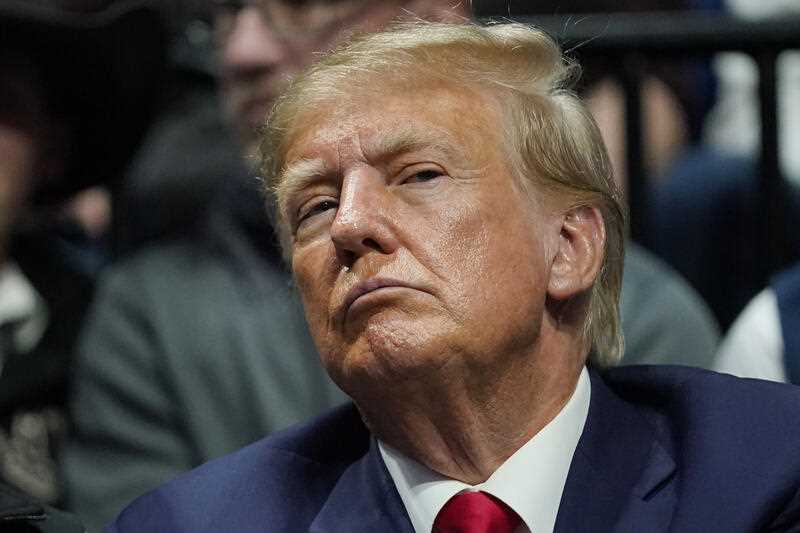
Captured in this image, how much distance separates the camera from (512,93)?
2.24m

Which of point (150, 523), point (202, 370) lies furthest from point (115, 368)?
point (150, 523)

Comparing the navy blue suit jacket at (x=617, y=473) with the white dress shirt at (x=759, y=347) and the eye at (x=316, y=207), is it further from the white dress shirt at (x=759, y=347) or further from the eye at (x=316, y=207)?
the white dress shirt at (x=759, y=347)

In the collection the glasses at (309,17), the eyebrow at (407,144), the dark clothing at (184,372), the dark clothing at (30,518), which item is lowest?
the dark clothing at (184,372)

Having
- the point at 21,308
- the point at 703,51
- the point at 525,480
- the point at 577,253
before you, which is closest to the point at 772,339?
the point at 703,51

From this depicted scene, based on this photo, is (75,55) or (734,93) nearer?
(75,55)

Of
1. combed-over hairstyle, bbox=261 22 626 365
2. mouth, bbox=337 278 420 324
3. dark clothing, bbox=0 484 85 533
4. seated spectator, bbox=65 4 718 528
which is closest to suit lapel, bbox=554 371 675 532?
combed-over hairstyle, bbox=261 22 626 365

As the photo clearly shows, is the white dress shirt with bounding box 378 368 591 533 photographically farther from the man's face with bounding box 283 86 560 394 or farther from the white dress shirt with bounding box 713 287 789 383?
the white dress shirt with bounding box 713 287 789 383

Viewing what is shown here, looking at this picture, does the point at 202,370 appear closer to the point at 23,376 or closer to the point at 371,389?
the point at 23,376

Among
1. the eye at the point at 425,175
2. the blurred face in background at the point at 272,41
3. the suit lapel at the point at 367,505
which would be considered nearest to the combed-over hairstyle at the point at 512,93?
the eye at the point at 425,175

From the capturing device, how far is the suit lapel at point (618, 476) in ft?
6.90

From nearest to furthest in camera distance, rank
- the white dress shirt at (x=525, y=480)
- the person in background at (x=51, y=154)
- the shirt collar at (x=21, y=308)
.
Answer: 1. the white dress shirt at (x=525, y=480)
2. the person in background at (x=51, y=154)
3. the shirt collar at (x=21, y=308)

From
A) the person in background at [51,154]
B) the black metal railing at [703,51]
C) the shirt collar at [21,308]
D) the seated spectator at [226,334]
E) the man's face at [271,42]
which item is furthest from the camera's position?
the shirt collar at [21,308]

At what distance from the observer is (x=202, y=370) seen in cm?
333

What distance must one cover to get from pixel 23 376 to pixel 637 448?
191 centimetres
